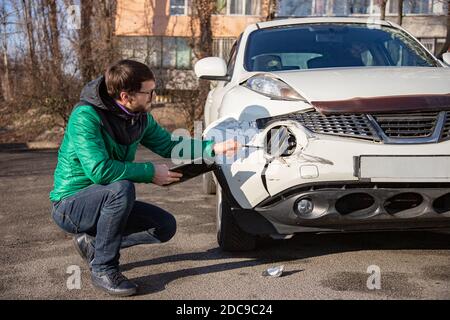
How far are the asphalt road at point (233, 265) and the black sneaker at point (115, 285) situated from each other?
5 cm

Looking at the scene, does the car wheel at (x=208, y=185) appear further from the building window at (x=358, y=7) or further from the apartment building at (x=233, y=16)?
the building window at (x=358, y=7)

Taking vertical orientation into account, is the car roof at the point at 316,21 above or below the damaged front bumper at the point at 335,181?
above

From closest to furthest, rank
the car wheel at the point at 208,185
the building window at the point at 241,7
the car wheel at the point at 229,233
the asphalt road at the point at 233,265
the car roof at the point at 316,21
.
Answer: the asphalt road at the point at 233,265, the car wheel at the point at 229,233, the car roof at the point at 316,21, the car wheel at the point at 208,185, the building window at the point at 241,7

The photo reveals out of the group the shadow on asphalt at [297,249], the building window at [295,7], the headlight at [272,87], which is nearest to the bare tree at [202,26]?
the shadow on asphalt at [297,249]

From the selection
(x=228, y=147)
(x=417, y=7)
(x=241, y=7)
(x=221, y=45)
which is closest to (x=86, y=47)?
(x=228, y=147)

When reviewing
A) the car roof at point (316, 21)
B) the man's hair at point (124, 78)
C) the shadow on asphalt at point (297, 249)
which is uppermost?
the car roof at point (316, 21)

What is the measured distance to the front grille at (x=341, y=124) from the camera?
2.98 metres

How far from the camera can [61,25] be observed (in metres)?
15.6

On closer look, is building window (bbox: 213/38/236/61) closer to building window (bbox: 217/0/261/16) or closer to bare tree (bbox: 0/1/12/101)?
building window (bbox: 217/0/261/16)

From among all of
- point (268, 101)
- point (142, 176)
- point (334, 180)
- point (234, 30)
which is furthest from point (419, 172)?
point (234, 30)

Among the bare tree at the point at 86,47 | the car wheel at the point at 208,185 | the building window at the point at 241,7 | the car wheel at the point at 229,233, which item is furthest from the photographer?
the building window at the point at 241,7

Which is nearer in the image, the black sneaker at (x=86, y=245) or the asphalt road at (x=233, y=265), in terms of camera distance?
the asphalt road at (x=233, y=265)

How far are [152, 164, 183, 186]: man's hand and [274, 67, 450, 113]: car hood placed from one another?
2.87 feet

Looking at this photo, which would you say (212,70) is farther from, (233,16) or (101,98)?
(233,16)
